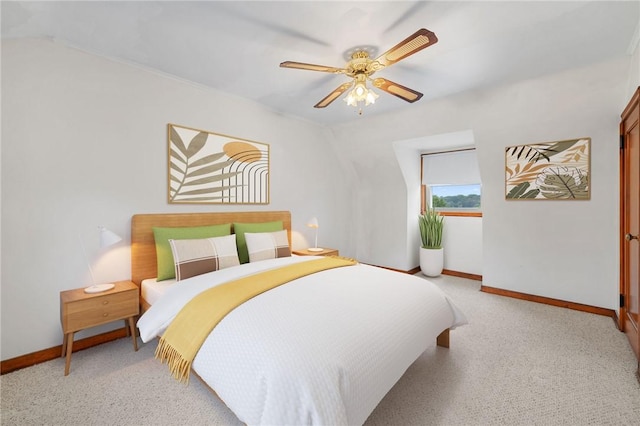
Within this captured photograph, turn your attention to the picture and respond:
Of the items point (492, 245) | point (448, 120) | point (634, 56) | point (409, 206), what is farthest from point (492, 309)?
point (634, 56)

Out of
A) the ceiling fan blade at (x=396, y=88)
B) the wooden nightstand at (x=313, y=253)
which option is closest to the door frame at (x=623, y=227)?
the ceiling fan blade at (x=396, y=88)

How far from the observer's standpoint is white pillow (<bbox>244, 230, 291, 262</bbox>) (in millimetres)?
2963

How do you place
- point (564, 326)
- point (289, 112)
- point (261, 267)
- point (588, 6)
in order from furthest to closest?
1. point (289, 112)
2. point (564, 326)
3. point (261, 267)
4. point (588, 6)

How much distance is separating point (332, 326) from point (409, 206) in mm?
3591

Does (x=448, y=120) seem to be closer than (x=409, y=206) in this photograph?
Yes

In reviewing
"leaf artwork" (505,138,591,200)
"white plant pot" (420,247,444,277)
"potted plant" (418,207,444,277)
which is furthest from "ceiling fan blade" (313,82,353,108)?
"white plant pot" (420,247,444,277)

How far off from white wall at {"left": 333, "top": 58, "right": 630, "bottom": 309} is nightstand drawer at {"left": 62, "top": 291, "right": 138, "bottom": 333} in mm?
3591

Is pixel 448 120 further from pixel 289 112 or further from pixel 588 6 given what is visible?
pixel 289 112

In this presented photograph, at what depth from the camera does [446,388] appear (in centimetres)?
184

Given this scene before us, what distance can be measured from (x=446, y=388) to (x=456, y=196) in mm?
3502

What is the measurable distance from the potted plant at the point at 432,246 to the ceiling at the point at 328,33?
89.9 inches

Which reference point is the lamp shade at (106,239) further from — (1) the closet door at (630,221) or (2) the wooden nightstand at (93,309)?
(1) the closet door at (630,221)

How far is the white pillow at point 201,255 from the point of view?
2.41 m

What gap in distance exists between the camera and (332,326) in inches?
56.8
